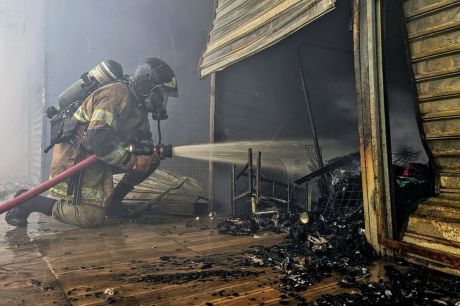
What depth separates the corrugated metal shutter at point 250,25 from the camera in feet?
12.1

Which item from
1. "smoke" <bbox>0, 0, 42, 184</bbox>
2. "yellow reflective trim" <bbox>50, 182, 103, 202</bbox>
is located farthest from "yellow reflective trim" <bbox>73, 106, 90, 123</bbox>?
"smoke" <bbox>0, 0, 42, 184</bbox>

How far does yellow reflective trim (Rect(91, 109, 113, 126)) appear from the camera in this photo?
4734 millimetres

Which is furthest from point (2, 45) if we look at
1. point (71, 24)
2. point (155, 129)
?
point (155, 129)

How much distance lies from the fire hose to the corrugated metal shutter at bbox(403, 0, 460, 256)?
3.48 meters

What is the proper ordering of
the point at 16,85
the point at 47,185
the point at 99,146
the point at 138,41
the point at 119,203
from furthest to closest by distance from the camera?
the point at 16,85 → the point at 138,41 → the point at 119,203 → the point at 99,146 → the point at 47,185

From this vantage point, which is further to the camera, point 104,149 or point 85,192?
point 85,192

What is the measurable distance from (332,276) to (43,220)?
16.2 feet

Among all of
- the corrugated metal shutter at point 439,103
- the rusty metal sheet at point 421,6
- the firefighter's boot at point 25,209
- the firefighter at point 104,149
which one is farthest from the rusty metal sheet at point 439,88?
the firefighter's boot at point 25,209

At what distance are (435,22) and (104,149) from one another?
421 centimetres

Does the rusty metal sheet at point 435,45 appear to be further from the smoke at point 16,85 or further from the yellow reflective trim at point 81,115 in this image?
the smoke at point 16,85

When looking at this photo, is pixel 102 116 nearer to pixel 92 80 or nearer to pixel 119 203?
pixel 92 80

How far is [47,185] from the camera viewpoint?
15.0 feet

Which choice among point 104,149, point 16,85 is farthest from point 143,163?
point 16,85

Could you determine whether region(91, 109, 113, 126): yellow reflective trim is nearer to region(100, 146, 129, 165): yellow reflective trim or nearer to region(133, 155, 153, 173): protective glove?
Result: region(100, 146, 129, 165): yellow reflective trim
